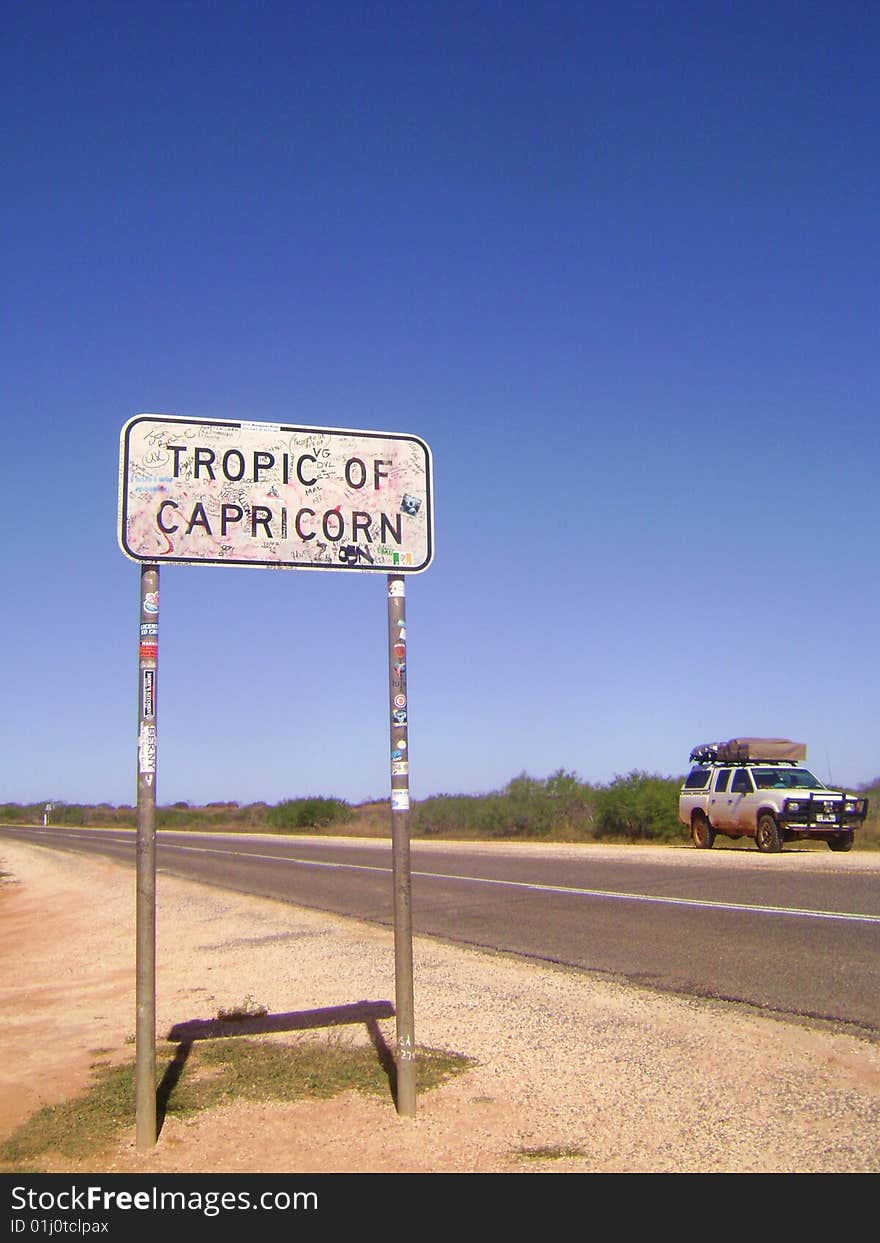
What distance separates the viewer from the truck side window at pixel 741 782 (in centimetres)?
2430

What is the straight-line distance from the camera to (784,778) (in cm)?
2438

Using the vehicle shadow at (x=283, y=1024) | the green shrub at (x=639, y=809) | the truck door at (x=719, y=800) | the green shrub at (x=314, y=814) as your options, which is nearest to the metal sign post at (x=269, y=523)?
the vehicle shadow at (x=283, y=1024)

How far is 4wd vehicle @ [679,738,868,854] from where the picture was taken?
2262 cm

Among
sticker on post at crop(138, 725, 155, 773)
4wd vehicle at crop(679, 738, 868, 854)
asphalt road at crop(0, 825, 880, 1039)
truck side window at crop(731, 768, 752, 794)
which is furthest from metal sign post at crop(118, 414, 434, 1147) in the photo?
truck side window at crop(731, 768, 752, 794)

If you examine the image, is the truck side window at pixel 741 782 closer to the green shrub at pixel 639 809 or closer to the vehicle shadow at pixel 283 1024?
the green shrub at pixel 639 809

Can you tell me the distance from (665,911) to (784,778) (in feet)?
39.3

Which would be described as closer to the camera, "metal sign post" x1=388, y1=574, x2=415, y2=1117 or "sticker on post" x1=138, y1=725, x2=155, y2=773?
"sticker on post" x1=138, y1=725, x2=155, y2=773

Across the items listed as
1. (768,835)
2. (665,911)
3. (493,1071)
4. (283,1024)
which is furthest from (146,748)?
(768,835)

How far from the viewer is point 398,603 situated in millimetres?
5637

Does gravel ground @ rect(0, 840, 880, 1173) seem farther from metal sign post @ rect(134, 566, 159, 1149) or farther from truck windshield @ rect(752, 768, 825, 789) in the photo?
truck windshield @ rect(752, 768, 825, 789)

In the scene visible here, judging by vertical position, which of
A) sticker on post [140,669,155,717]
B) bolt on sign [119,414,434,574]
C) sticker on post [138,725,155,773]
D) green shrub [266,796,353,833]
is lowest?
green shrub [266,796,353,833]

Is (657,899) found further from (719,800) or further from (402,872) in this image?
(719,800)

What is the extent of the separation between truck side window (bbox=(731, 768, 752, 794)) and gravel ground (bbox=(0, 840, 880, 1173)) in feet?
45.9

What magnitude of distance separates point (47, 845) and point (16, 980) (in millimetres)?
39879
